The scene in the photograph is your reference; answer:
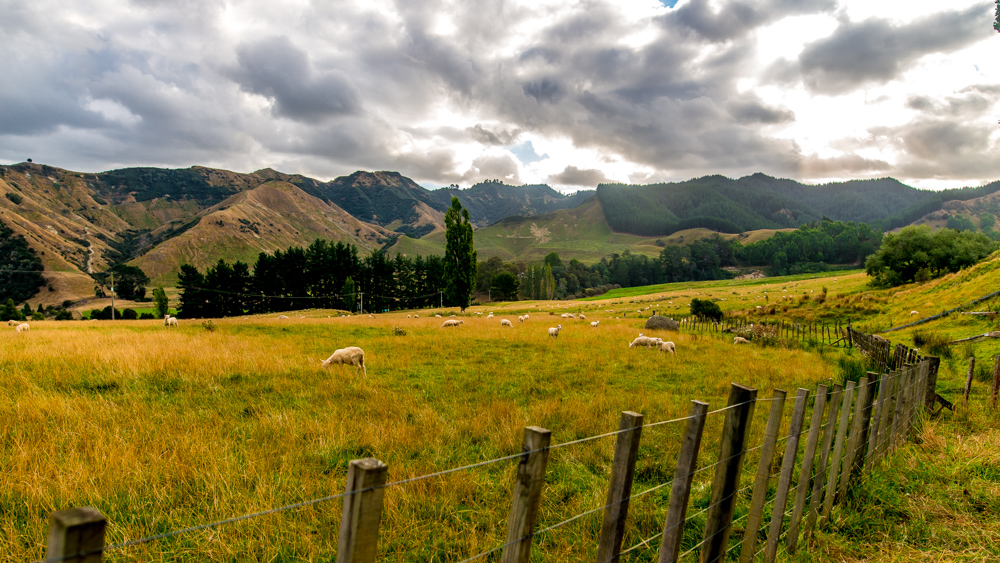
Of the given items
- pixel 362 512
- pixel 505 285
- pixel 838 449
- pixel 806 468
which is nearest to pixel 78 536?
pixel 362 512

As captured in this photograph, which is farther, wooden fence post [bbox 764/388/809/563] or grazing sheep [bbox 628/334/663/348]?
grazing sheep [bbox 628/334/663/348]

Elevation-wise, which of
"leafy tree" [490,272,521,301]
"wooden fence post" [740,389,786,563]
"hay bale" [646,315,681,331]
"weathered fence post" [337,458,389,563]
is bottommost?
"leafy tree" [490,272,521,301]

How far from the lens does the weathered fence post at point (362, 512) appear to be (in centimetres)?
172

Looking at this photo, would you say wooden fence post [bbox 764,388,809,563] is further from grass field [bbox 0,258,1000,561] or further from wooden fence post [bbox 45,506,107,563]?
wooden fence post [bbox 45,506,107,563]

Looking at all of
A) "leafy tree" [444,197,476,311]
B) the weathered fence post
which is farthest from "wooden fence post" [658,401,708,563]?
"leafy tree" [444,197,476,311]

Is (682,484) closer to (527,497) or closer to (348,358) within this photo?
(527,497)

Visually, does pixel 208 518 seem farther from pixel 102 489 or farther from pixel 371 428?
pixel 371 428

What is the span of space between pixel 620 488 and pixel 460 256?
53.6 m

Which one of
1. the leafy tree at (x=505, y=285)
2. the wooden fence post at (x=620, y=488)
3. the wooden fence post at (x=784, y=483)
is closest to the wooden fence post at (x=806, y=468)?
the wooden fence post at (x=784, y=483)

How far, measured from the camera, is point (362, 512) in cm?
176

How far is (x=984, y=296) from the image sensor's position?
65.8 ft

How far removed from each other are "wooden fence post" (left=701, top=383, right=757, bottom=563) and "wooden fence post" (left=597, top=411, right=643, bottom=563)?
1.12m

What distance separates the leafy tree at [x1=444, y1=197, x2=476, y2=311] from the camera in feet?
180

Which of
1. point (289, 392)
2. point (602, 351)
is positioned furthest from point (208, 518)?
point (602, 351)
